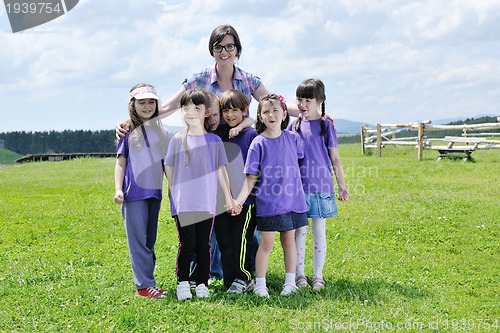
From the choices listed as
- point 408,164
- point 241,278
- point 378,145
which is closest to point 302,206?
point 241,278

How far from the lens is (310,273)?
6102 millimetres

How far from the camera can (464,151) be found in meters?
18.5

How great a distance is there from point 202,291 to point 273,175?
49.2 inches

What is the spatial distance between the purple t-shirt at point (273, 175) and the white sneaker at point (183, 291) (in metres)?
0.94

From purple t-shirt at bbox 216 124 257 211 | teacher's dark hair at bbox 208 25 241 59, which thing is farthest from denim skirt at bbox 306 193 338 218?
teacher's dark hair at bbox 208 25 241 59

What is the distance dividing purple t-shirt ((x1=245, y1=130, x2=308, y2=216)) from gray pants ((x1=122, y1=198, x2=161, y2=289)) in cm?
101

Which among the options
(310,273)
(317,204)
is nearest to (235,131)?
(317,204)

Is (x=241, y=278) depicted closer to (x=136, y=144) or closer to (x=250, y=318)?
(x=250, y=318)

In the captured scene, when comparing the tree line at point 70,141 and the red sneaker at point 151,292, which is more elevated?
the tree line at point 70,141

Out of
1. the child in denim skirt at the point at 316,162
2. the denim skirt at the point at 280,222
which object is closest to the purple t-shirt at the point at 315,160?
the child in denim skirt at the point at 316,162

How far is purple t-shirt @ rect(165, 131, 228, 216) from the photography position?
4.96 meters

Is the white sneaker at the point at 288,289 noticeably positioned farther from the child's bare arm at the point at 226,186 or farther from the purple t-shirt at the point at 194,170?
the purple t-shirt at the point at 194,170

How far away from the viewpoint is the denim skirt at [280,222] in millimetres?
4980

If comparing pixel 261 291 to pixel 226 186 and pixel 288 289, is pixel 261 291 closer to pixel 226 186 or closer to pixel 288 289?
pixel 288 289
